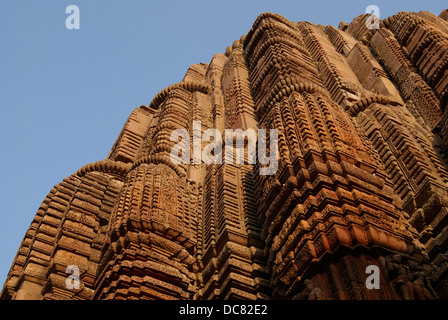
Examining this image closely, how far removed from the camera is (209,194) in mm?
11641

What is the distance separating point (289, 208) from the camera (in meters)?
7.83

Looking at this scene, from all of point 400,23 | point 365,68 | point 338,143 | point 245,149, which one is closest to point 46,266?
point 245,149

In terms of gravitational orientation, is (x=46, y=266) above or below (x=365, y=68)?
below

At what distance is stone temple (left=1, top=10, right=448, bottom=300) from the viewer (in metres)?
6.73

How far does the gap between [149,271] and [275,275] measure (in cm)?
225

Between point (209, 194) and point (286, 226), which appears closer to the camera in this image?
point (286, 226)

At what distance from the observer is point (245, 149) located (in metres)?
13.0

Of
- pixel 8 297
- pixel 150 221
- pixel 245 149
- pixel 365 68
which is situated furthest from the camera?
pixel 365 68

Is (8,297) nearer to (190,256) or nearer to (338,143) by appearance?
(190,256)

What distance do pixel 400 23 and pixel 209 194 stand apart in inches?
404

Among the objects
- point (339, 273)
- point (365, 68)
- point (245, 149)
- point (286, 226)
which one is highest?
point (365, 68)

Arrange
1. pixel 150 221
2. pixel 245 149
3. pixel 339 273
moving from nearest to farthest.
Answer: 1. pixel 339 273
2. pixel 150 221
3. pixel 245 149

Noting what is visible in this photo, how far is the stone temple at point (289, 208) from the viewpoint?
6734 millimetres

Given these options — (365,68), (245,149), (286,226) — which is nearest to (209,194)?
(245,149)
